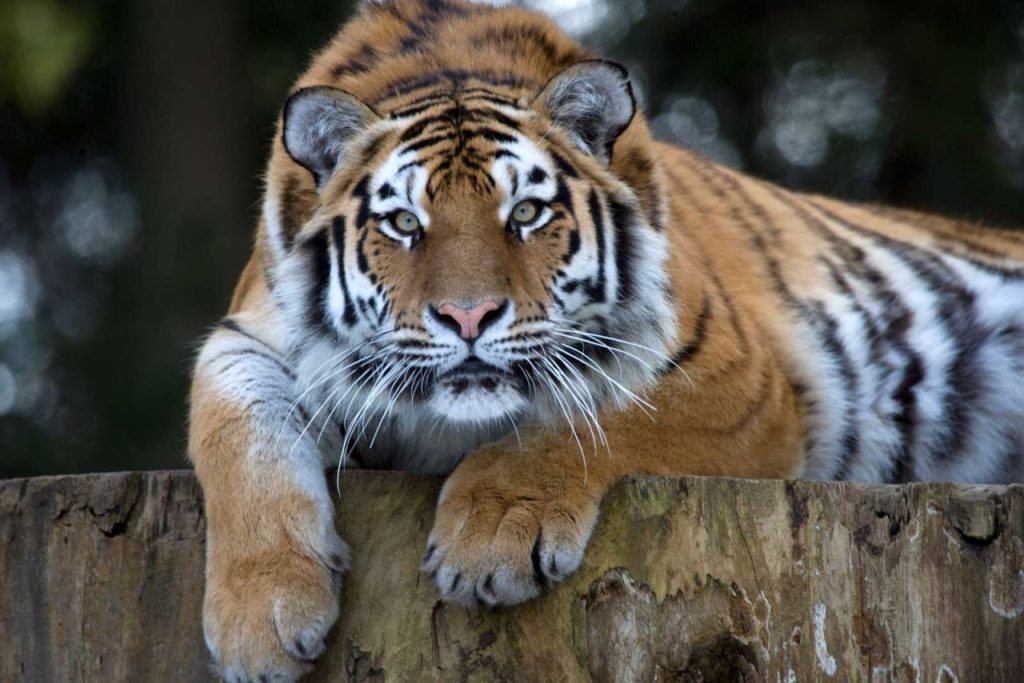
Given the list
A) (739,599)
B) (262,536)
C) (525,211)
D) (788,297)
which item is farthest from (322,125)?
(788,297)

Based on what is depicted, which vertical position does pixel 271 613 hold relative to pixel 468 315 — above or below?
below

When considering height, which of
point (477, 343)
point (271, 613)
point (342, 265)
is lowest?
point (271, 613)

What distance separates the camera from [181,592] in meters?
2.72

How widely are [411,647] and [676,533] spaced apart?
0.54 m

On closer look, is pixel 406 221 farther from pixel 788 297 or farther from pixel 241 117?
pixel 241 117

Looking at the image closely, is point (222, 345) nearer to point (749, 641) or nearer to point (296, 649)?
point (296, 649)

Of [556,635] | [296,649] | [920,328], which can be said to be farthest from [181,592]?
[920,328]

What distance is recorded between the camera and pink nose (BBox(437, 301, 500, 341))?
260cm

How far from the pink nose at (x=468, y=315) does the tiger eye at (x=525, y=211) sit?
0.87 ft

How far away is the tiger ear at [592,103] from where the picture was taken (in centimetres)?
290

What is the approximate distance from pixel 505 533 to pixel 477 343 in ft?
1.25

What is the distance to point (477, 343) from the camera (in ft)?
8.62

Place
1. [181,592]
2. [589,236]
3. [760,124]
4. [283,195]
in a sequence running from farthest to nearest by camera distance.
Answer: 1. [760,124]
2. [283,195]
3. [589,236]
4. [181,592]

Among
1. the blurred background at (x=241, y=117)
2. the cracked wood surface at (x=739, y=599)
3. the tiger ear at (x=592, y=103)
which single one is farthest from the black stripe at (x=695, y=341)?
the blurred background at (x=241, y=117)
